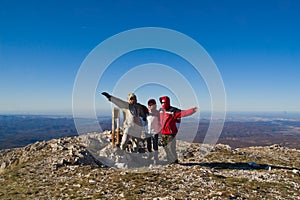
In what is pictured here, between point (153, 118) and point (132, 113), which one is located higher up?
point (132, 113)

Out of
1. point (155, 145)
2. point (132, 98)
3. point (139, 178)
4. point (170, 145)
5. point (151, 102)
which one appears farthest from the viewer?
point (155, 145)

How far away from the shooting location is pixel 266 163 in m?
18.0

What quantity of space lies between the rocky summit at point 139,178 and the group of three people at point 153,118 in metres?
1.88

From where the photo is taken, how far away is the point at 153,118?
15352 millimetres

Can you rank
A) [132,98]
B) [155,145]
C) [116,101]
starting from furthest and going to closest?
[155,145] < [132,98] < [116,101]

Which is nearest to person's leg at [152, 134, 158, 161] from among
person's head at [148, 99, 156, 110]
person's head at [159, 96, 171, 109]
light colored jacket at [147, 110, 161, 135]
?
light colored jacket at [147, 110, 161, 135]

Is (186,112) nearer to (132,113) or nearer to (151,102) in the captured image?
(151,102)

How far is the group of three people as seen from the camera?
14.9 m

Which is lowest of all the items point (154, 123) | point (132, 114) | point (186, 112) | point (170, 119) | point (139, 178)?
point (139, 178)

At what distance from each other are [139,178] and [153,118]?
150 inches

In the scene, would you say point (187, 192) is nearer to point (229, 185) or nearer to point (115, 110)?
point (229, 185)

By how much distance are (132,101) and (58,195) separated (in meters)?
6.15

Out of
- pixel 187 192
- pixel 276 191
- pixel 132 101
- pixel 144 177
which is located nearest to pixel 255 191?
pixel 276 191

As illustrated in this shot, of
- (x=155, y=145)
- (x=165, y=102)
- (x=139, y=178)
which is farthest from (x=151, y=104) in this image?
(x=139, y=178)
